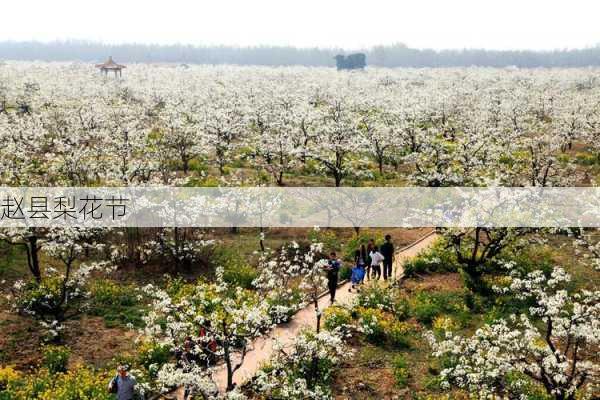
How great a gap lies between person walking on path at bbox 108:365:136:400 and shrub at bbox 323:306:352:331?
6.37m

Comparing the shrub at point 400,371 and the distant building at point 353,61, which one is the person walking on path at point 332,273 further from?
the distant building at point 353,61

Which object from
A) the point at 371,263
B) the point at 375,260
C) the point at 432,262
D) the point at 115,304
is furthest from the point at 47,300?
the point at 432,262

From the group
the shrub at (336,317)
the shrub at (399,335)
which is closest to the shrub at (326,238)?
the shrub at (336,317)

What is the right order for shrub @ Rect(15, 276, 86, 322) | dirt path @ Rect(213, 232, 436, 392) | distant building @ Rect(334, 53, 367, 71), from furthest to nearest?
distant building @ Rect(334, 53, 367, 71) < shrub @ Rect(15, 276, 86, 322) < dirt path @ Rect(213, 232, 436, 392)

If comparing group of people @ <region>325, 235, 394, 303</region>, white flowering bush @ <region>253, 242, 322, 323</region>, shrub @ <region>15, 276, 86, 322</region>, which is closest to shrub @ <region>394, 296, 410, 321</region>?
group of people @ <region>325, 235, 394, 303</region>

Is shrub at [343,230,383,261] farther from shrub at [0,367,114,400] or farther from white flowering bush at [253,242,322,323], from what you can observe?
shrub at [0,367,114,400]

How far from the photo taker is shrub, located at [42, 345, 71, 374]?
15.0m

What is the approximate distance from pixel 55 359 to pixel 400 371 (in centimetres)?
→ 930

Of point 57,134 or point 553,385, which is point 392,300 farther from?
point 57,134

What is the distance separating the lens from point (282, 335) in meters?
16.6

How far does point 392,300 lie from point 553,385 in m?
7.49

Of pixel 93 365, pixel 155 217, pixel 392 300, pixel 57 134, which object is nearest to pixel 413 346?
pixel 392 300

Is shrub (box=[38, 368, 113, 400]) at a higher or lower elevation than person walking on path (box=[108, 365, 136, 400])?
lower

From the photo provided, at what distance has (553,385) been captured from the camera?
11359 millimetres
